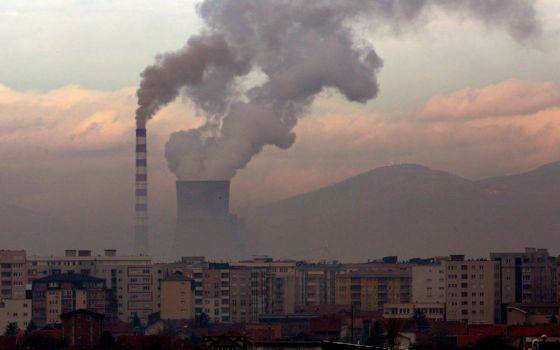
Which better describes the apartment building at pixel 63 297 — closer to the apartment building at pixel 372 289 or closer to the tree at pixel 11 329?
the tree at pixel 11 329

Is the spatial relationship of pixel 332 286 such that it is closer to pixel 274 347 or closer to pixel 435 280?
pixel 435 280

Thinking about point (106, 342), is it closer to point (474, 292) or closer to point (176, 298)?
point (474, 292)

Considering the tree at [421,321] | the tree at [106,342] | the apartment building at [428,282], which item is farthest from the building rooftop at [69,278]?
the tree at [106,342]

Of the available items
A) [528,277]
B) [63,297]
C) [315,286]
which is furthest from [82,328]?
[315,286]

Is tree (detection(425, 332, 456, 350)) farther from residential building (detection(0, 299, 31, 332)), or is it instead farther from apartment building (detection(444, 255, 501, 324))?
residential building (detection(0, 299, 31, 332))

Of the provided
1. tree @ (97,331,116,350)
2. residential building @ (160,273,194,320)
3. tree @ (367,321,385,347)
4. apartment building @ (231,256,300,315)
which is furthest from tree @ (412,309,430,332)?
apartment building @ (231,256,300,315)
